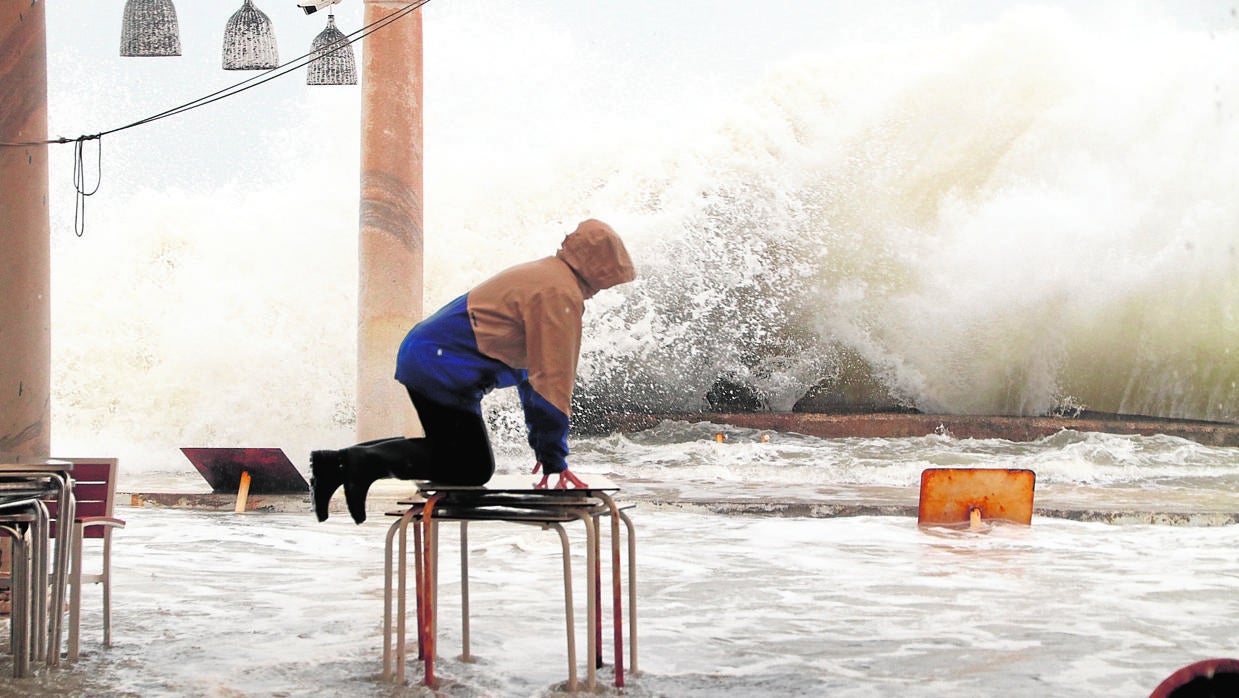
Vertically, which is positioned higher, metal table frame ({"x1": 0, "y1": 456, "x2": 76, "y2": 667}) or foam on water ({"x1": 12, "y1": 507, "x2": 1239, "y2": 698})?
metal table frame ({"x1": 0, "y1": 456, "x2": 76, "y2": 667})

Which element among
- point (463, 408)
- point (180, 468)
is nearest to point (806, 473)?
point (180, 468)

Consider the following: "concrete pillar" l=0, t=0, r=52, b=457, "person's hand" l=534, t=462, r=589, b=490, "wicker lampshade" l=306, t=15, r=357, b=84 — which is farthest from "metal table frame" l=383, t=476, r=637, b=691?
"wicker lampshade" l=306, t=15, r=357, b=84

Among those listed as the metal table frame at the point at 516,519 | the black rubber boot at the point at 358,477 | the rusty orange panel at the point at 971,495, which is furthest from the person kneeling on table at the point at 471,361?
the rusty orange panel at the point at 971,495

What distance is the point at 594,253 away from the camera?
138 inches

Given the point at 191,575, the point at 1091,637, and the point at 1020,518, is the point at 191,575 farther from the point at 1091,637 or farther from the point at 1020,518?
the point at 1020,518

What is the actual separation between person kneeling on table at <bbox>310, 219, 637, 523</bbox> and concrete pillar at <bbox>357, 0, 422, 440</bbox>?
5.14 m

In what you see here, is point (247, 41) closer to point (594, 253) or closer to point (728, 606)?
point (728, 606)

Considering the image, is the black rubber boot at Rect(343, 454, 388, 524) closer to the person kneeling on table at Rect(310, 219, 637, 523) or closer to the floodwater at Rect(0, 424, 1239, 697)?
the person kneeling on table at Rect(310, 219, 637, 523)

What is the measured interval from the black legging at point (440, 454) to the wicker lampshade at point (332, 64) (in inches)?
241

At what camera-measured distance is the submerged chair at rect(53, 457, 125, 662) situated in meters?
3.79

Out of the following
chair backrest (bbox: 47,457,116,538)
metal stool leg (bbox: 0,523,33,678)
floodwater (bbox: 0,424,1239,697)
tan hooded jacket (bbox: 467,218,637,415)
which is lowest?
floodwater (bbox: 0,424,1239,697)

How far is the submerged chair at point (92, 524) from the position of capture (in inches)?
149

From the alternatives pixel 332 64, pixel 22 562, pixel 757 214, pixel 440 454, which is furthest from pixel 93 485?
pixel 757 214

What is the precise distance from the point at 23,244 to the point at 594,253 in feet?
8.46
